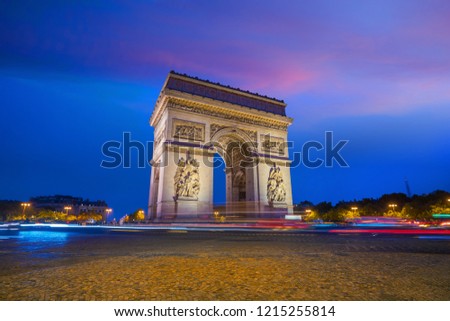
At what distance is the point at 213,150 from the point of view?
18.7m

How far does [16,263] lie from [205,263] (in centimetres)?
196

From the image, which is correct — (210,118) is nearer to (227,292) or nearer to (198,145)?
(198,145)

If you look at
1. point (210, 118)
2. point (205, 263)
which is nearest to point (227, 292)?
point (205, 263)

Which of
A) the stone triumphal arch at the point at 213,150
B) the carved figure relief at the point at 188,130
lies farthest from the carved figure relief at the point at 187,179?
the carved figure relief at the point at 188,130

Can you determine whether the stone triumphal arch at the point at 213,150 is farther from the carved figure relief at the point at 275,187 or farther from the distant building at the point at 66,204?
the distant building at the point at 66,204

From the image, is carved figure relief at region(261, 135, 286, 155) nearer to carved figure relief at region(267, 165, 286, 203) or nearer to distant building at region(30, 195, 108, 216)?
carved figure relief at region(267, 165, 286, 203)

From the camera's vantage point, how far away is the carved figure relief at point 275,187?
19938mm

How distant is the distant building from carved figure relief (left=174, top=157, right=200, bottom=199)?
7697cm

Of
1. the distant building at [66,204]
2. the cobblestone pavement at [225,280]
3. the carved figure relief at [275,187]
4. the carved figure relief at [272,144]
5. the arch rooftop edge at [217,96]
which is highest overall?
the arch rooftop edge at [217,96]

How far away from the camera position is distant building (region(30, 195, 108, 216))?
78062 millimetres

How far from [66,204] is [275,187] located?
84401 mm

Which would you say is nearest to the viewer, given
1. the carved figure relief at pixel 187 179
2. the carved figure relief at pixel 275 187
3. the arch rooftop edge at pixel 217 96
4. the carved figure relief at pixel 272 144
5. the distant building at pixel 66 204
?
the carved figure relief at pixel 187 179
